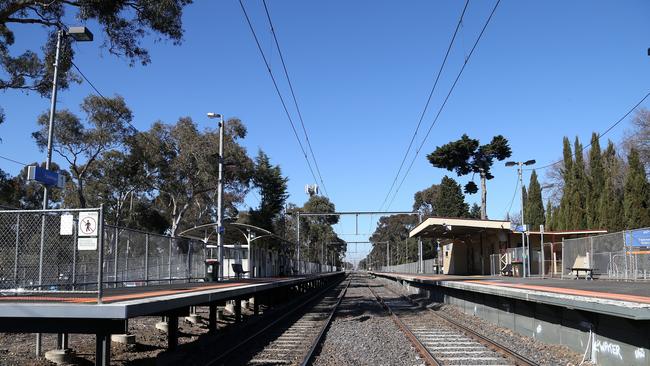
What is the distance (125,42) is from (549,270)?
88.7ft

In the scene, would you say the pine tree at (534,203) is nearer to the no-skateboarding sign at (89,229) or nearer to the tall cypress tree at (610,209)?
the tall cypress tree at (610,209)

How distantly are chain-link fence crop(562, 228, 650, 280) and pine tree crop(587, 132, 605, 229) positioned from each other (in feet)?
80.8

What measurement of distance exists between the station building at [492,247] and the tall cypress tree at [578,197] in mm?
10270

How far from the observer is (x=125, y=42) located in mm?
17672

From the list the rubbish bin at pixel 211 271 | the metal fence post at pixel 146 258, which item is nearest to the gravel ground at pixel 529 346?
the metal fence post at pixel 146 258

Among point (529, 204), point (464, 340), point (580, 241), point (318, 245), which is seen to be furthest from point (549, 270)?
point (318, 245)

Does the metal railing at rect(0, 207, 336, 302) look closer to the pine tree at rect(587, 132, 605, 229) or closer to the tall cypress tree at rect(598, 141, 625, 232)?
the tall cypress tree at rect(598, 141, 625, 232)

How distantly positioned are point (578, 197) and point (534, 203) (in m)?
14.0

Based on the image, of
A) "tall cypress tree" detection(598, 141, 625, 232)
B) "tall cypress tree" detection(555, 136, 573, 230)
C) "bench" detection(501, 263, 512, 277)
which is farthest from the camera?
"tall cypress tree" detection(555, 136, 573, 230)

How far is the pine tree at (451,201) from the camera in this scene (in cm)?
8738

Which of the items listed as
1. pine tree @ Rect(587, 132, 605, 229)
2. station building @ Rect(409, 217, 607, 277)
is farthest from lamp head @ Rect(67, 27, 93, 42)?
pine tree @ Rect(587, 132, 605, 229)

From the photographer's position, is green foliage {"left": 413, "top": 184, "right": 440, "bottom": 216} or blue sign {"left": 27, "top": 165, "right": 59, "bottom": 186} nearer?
blue sign {"left": 27, "top": 165, "right": 59, "bottom": 186}

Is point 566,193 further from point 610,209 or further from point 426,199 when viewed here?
point 426,199

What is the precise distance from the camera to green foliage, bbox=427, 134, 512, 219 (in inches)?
2270
